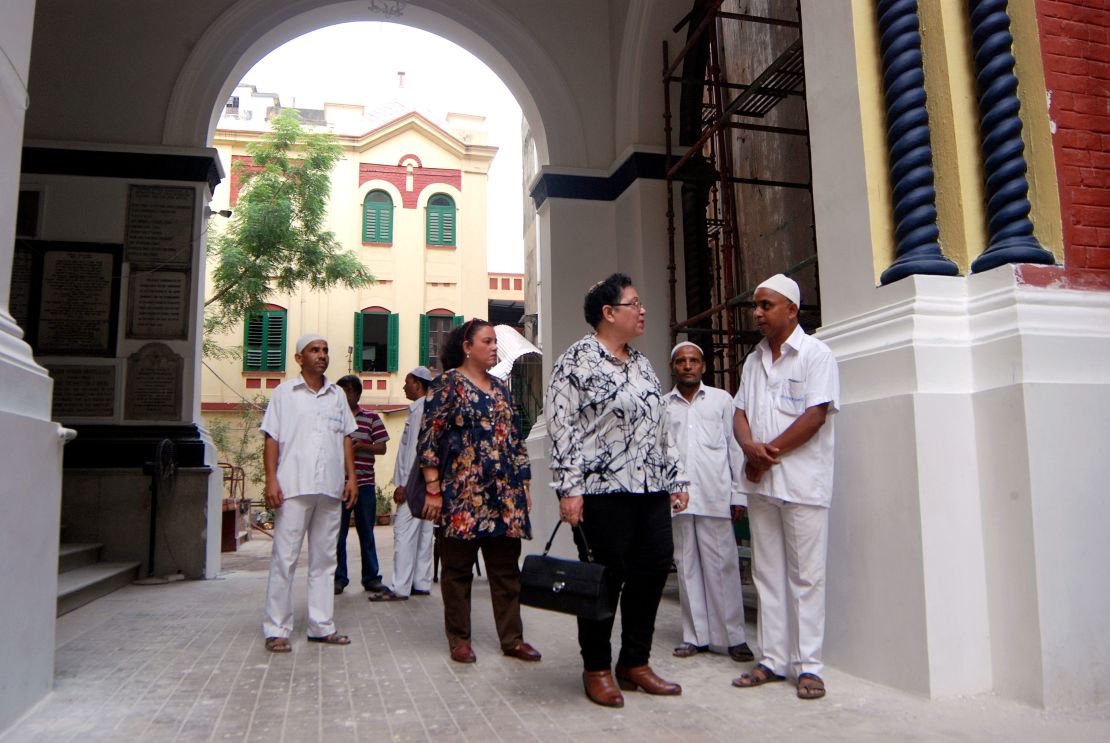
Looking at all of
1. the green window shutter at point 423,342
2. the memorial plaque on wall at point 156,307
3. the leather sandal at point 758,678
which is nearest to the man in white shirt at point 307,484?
the leather sandal at point 758,678

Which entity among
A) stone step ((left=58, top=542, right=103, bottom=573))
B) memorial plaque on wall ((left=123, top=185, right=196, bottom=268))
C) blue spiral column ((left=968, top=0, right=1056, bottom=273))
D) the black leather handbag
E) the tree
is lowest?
stone step ((left=58, top=542, right=103, bottom=573))

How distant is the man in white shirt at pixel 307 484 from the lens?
15.7 feet

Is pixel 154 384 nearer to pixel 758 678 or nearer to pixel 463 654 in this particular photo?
pixel 463 654

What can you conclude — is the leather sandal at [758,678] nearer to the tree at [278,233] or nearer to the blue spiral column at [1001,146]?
the blue spiral column at [1001,146]

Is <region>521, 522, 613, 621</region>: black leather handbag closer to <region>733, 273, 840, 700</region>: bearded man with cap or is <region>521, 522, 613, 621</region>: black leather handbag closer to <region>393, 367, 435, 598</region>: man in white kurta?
<region>733, 273, 840, 700</region>: bearded man with cap

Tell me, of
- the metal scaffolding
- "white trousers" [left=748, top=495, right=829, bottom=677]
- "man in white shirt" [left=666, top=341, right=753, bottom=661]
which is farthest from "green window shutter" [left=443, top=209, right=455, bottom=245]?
"white trousers" [left=748, top=495, right=829, bottom=677]

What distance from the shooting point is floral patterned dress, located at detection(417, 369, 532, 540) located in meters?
4.39

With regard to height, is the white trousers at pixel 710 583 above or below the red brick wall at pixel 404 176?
below

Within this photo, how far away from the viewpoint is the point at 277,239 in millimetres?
18203

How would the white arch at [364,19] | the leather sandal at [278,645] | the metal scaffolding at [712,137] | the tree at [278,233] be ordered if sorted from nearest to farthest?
the leather sandal at [278,645] < the metal scaffolding at [712,137] < the white arch at [364,19] < the tree at [278,233]

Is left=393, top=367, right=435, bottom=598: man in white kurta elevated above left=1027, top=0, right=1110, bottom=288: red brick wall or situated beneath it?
situated beneath

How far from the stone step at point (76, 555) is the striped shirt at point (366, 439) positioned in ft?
7.67

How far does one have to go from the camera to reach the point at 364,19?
9.12 metres

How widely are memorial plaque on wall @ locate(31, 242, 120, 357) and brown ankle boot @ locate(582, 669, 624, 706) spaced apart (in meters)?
6.44
